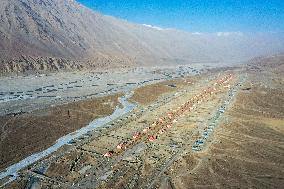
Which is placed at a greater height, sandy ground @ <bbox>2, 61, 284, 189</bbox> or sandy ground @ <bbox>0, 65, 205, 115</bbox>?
sandy ground @ <bbox>0, 65, 205, 115</bbox>

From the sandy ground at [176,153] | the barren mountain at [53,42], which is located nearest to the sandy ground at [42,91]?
the sandy ground at [176,153]

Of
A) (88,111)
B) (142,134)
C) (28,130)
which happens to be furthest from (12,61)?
(142,134)

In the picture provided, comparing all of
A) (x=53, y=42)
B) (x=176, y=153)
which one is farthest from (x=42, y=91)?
(x=53, y=42)

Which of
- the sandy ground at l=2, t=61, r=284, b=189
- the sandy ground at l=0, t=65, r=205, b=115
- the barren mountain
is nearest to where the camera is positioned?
the sandy ground at l=2, t=61, r=284, b=189

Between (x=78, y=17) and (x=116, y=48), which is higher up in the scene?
(x=78, y=17)

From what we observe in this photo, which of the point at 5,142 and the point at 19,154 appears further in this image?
the point at 5,142

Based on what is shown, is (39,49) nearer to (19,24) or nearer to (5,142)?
(19,24)

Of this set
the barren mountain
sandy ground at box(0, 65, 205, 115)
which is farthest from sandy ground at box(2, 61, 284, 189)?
the barren mountain

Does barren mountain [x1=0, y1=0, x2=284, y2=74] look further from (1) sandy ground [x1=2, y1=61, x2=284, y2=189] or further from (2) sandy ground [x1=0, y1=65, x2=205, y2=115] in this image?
(1) sandy ground [x1=2, y1=61, x2=284, y2=189]
